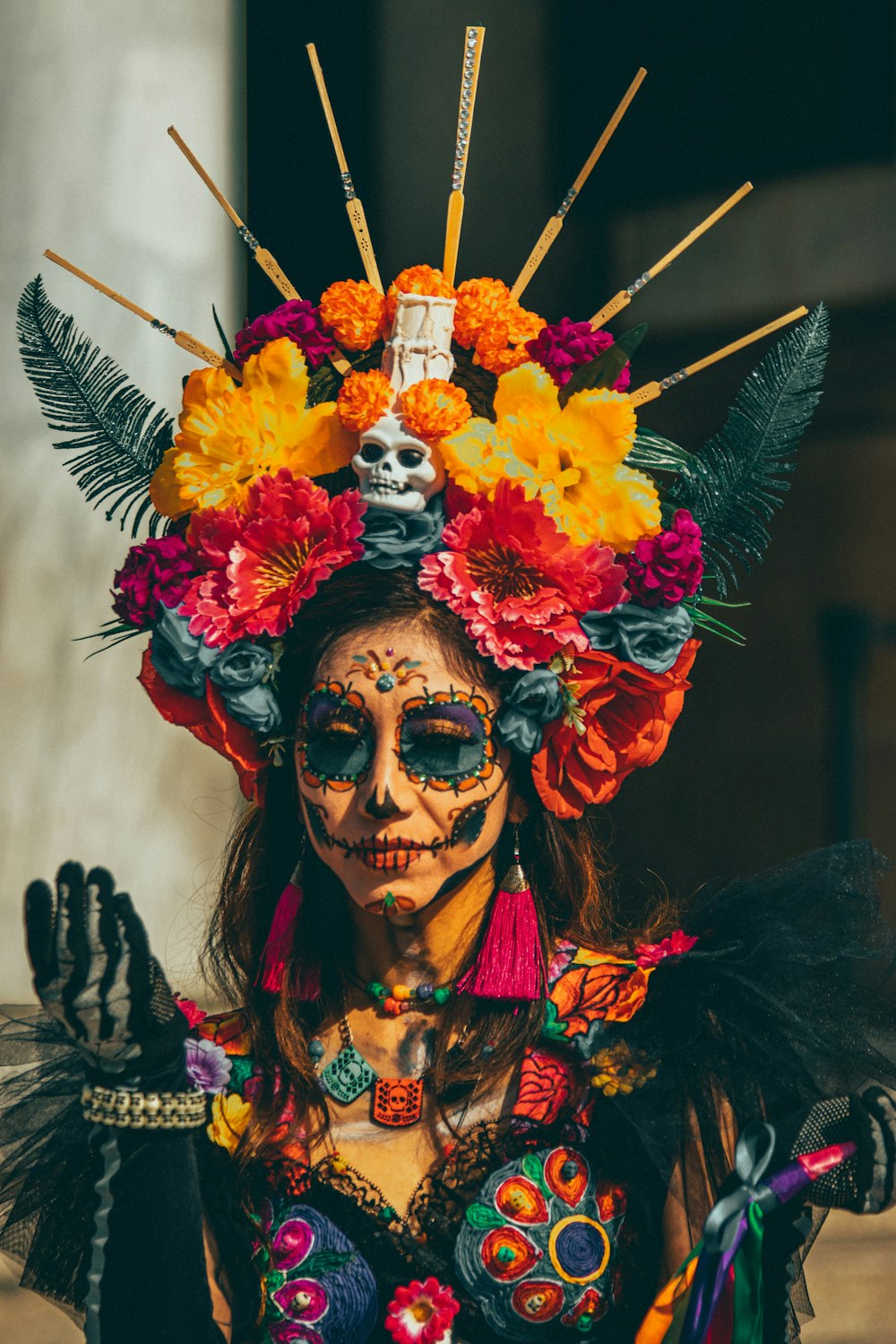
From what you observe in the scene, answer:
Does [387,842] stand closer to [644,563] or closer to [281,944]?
[281,944]

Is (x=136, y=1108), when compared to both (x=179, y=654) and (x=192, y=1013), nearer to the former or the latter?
(x=192, y=1013)

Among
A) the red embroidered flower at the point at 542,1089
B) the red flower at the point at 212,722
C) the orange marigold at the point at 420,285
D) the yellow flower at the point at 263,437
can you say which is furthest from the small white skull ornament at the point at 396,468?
the red embroidered flower at the point at 542,1089

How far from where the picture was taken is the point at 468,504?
119 inches

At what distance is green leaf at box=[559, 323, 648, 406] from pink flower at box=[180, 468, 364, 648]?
395 mm

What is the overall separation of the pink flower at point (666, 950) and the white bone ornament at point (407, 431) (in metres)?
0.82

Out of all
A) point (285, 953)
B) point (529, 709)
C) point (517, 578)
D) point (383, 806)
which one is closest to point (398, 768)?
point (383, 806)

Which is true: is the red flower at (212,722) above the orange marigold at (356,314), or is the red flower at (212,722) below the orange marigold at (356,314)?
below

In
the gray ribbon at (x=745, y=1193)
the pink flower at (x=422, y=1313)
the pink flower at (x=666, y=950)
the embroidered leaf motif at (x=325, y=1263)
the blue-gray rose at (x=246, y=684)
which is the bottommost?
the pink flower at (x=422, y=1313)

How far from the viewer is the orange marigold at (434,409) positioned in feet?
9.75

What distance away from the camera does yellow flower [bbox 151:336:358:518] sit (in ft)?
10.2

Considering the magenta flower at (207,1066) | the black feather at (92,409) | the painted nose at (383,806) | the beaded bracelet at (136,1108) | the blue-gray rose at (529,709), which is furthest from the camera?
the black feather at (92,409)

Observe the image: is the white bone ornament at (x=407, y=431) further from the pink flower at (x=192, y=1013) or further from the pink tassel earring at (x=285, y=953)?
the pink flower at (x=192, y=1013)

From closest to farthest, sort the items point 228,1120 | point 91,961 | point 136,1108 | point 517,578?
point 91,961 < point 136,1108 < point 517,578 < point 228,1120

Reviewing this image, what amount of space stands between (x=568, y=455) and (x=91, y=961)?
3.66 ft
